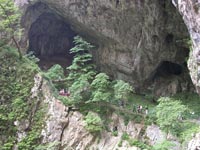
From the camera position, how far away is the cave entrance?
96.7 ft

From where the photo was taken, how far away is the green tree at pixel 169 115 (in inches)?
671

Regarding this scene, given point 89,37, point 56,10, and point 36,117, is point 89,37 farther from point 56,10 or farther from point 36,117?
point 36,117

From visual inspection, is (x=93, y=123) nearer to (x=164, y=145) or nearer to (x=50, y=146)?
(x=50, y=146)

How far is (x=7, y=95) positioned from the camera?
1961 centimetres

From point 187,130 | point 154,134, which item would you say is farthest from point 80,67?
point 187,130

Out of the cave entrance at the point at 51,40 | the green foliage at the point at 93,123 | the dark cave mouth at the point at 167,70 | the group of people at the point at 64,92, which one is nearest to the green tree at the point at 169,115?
the green foliage at the point at 93,123

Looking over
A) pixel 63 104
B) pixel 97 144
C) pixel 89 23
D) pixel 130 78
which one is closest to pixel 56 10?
pixel 89 23

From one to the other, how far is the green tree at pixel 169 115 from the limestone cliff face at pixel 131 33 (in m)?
6.74

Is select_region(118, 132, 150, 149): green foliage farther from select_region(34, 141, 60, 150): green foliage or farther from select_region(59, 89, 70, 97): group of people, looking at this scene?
select_region(59, 89, 70, 97): group of people

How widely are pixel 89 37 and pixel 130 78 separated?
475 centimetres

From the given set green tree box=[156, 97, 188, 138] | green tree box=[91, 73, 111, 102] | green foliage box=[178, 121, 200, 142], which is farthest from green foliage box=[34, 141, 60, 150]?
green foliage box=[178, 121, 200, 142]

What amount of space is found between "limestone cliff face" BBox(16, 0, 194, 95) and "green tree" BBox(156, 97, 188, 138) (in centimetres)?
674

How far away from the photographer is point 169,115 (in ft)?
56.2

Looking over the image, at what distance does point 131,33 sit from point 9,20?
8858mm
